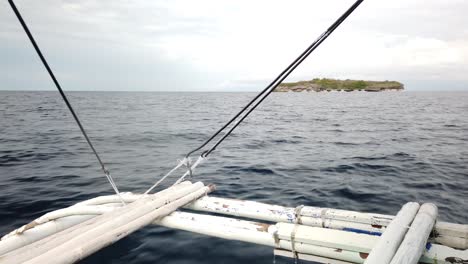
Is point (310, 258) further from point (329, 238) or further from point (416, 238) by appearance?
point (416, 238)

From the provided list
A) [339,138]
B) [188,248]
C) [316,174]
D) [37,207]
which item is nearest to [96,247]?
[188,248]

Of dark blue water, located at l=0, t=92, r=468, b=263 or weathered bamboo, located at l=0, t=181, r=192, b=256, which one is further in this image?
dark blue water, located at l=0, t=92, r=468, b=263

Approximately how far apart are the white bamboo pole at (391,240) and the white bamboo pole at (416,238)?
5cm

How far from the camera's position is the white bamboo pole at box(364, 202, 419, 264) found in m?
2.54

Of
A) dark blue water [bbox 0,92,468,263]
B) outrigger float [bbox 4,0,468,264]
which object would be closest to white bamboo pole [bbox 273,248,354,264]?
outrigger float [bbox 4,0,468,264]

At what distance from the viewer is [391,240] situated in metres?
2.81

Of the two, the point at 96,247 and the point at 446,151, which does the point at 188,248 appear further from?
the point at 446,151

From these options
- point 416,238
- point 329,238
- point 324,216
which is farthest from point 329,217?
point 416,238

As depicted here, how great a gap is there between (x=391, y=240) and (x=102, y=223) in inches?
133

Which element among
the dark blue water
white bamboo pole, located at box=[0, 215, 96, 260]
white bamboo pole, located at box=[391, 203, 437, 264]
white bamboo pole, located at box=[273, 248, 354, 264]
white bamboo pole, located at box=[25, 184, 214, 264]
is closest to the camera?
white bamboo pole, located at box=[391, 203, 437, 264]

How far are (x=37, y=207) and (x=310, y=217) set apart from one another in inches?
263

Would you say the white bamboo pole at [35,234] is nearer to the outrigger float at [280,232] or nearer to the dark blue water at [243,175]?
the outrigger float at [280,232]

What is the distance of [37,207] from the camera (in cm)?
701

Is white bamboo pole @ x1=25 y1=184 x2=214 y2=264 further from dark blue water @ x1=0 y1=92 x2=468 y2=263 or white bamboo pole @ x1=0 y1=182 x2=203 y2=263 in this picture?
dark blue water @ x1=0 y1=92 x2=468 y2=263
